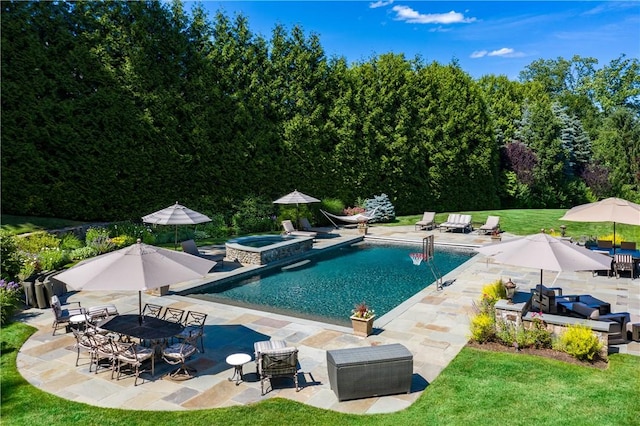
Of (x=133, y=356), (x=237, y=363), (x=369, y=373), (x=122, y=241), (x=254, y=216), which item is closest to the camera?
(x=369, y=373)

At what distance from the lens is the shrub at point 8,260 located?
12492 mm

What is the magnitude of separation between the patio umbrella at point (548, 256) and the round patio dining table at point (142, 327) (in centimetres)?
666

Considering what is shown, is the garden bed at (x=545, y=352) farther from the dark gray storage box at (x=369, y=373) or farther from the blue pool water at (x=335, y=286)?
the blue pool water at (x=335, y=286)

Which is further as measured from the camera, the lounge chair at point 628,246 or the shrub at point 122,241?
the shrub at point 122,241

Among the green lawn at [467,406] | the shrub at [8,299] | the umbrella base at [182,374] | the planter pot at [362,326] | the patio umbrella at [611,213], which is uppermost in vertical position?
the patio umbrella at [611,213]

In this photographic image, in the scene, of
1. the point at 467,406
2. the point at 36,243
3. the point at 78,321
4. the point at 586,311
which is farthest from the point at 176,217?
the point at 586,311

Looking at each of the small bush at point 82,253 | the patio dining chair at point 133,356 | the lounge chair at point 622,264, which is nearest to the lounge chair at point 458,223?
the lounge chair at point 622,264

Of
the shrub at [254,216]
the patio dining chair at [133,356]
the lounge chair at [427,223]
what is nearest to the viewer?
the patio dining chair at [133,356]

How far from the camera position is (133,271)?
302 inches

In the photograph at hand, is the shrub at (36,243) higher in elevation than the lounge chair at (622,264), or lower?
higher

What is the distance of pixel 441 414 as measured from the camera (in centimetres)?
641

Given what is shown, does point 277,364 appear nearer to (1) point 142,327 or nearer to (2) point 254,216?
(1) point 142,327

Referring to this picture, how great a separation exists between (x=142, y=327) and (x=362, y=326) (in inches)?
177

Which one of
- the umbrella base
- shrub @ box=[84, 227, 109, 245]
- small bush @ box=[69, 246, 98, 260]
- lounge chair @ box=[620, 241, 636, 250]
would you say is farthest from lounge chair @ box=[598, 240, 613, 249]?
shrub @ box=[84, 227, 109, 245]
